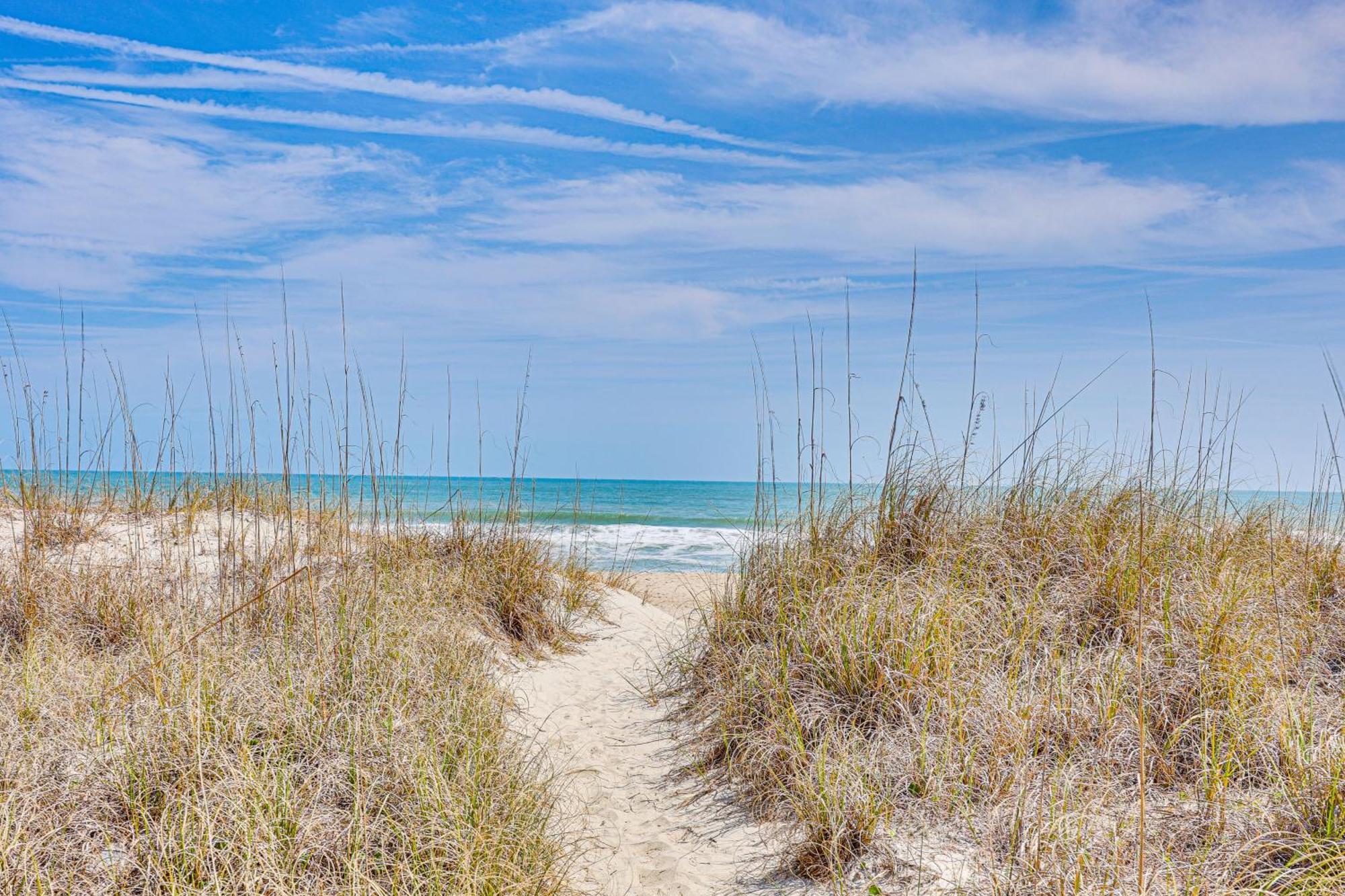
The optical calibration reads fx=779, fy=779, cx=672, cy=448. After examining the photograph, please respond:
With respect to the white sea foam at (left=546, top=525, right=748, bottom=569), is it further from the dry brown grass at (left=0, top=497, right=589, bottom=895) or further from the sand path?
the dry brown grass at (left=0, top=497, right=589, bottom=895)

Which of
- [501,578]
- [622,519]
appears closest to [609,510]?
[622,519]

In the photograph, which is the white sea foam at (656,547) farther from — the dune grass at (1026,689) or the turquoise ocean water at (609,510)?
the dune grass at (1026,689)

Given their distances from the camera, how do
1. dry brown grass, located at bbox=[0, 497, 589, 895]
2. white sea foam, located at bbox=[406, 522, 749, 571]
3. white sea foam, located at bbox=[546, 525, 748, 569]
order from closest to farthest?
dry brown grass, located at bbox=[0, 497, 589, 895] → white sea foam, located at bbox=[406, 522, 749, 571] → white sea foam, located at bbox=[546, 525, 748, 569]

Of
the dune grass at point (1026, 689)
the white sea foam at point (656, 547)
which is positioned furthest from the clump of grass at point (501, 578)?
the white sea foam at point (656, 547)

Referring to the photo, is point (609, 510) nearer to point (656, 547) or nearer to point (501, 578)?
point (656, 547)

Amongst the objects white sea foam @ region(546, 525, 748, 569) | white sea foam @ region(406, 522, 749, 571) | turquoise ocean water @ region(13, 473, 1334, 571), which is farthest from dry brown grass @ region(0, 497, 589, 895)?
white sea foam @ region(546, 525, 748, 569)

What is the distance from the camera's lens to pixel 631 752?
15.1ft

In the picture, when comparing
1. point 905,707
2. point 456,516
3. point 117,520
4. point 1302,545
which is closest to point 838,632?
point 905,707

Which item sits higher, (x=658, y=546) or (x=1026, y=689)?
(x=1026, y=689)

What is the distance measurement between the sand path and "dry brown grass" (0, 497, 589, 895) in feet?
0.94

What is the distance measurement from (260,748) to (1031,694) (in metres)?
3.28

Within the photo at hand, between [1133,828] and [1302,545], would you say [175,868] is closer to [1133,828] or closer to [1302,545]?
[1133,828]

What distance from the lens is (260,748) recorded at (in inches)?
125

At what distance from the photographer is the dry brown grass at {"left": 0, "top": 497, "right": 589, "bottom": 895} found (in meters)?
2.62
